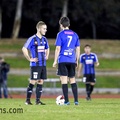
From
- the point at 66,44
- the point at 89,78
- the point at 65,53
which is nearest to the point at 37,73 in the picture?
the point at 65,53

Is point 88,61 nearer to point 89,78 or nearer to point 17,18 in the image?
point 89,78

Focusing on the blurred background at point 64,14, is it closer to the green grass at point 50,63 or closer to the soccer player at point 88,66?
the green grass at point 50,63

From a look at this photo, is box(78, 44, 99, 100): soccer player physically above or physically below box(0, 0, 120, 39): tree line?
below

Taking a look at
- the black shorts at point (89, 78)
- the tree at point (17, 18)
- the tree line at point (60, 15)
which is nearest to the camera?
the black shorts at point (89, 78)

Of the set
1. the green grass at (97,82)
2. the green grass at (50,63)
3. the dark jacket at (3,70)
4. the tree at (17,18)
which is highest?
the tree at (17,18)

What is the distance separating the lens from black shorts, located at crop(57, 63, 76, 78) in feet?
57.2

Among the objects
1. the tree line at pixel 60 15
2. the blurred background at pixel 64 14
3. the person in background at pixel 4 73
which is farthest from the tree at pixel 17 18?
the person in background at pixel 4 73

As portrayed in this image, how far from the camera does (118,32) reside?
205 ft

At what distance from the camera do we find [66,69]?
17.5 m

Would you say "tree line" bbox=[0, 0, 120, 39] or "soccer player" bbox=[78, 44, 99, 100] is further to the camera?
"tree line" bbox=[0, 0, 120, 39]

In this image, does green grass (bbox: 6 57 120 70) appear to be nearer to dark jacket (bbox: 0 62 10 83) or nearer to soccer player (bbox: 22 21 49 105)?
dark jacket (bbox: 0 62 10 83)

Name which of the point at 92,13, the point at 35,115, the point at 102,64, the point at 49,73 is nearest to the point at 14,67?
the point at 49,73

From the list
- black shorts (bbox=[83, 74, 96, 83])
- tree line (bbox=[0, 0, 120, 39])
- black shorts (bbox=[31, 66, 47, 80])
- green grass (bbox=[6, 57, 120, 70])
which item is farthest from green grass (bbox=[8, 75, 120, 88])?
black shorts (bbox=[31, 66, 47, 80])

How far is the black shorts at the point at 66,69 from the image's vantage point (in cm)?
1744
